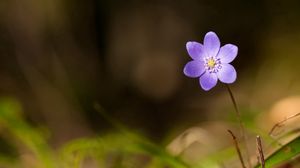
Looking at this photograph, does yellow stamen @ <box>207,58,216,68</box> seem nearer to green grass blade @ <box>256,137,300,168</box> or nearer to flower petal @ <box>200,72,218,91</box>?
flower petal @ <box>200,72,218,91</box>

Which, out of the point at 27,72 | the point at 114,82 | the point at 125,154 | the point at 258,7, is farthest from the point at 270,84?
the point at 125,154

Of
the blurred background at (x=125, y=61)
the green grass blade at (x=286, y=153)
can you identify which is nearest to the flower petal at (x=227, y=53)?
the green grass blade at (x=286, y=153)

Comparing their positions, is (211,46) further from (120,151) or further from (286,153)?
(120,151)

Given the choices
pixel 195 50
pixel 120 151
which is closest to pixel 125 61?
pixel 120 151

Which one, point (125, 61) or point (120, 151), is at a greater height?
point (125, 61)

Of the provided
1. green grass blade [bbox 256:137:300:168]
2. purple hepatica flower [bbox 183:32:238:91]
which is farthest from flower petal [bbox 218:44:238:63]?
green grass blade [bbox 256:137:300:168]

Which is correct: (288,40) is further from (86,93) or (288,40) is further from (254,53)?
(86,93)

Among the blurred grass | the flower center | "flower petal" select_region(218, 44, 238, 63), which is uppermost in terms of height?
the blurred grass
